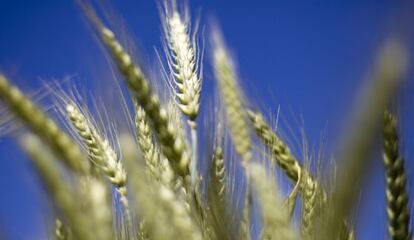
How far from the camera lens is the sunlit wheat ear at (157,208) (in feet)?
1.94

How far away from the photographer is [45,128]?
86cm

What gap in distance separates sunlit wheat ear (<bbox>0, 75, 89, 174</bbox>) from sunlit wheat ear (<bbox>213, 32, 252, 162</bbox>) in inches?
9.6

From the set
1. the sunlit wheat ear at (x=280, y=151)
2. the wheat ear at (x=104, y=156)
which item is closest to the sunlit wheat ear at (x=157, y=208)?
the wheat ear at (x=104, y=156)

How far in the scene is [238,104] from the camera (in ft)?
3.32

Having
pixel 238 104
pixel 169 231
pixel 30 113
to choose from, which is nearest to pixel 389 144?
pixel 238 104

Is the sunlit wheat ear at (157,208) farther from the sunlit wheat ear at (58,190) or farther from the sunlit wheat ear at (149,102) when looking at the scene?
the sunlit wheat ear at (149,102)

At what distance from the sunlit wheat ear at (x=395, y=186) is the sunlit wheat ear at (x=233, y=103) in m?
0.20

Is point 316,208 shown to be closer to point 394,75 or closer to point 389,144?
point 389,144

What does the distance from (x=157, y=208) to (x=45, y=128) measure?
300 mm

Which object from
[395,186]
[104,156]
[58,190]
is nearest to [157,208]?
[58,190]

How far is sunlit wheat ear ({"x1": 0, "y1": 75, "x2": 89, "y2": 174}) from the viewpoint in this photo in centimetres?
79

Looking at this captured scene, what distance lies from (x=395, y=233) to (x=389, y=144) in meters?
0.13

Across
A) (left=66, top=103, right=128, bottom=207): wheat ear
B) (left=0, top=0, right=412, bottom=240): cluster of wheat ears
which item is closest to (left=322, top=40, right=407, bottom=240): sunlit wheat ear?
(left=0, top=0, right=412, bottom=240): cluster of wheat ears

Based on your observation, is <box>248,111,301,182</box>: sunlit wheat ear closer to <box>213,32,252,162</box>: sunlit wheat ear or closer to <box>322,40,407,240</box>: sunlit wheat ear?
<box>213,32,252,162</box>: sunlit wheat ear
